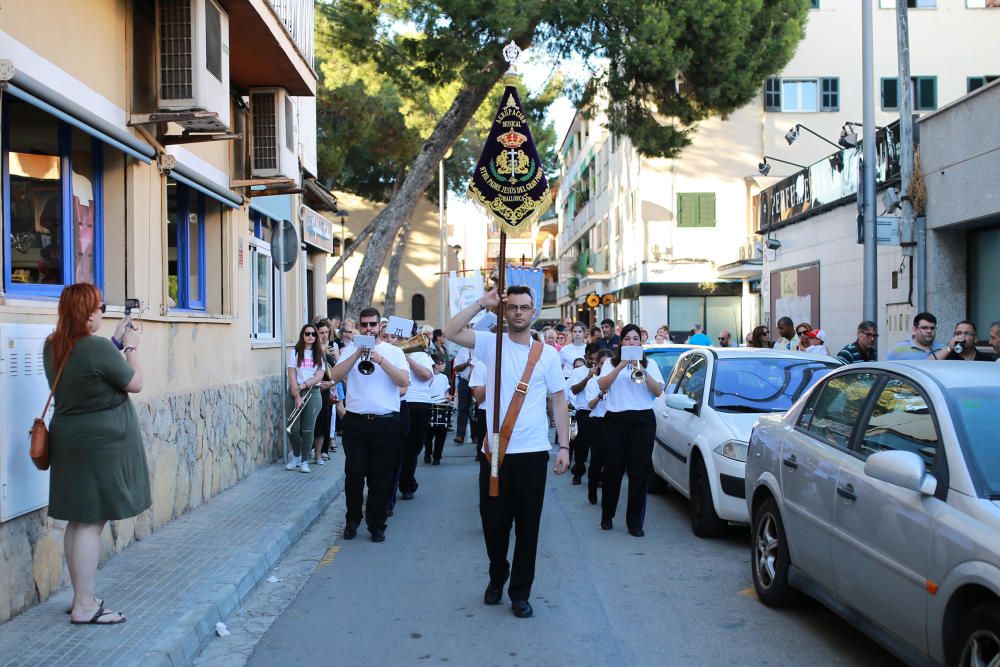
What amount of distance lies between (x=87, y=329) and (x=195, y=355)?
15.2 feet

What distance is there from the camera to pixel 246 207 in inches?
487

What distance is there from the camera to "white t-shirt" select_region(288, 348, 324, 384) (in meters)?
12.3

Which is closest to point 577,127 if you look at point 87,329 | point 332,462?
point 332,462

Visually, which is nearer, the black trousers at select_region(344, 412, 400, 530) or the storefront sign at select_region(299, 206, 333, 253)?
the black trousers at select_region(344, 412, 400, 530)

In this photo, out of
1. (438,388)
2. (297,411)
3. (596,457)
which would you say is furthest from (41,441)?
(438,388)

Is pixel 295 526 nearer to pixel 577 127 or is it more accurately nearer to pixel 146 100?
pixel 146 100

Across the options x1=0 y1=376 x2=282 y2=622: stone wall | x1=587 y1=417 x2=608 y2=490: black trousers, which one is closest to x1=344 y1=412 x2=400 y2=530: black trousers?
x1=0 y1=376 x2=282 y2=622: stone wall

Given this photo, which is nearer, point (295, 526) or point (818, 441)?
point (818, 441)

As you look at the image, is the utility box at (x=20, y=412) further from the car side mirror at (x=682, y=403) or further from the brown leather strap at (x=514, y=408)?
the car side mirror at (x=682, y=403)

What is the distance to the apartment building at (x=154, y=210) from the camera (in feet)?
20.1

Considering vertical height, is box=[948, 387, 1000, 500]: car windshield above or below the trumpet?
above

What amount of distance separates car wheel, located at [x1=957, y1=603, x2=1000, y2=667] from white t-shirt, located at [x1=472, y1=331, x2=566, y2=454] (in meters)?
2.72

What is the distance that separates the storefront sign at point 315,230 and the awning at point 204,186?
5.39 metres

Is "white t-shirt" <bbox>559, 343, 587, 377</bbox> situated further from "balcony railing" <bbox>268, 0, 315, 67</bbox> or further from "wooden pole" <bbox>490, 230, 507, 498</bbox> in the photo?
"wooden pole" <bbox>490, 230, 507, 498</bbox>
